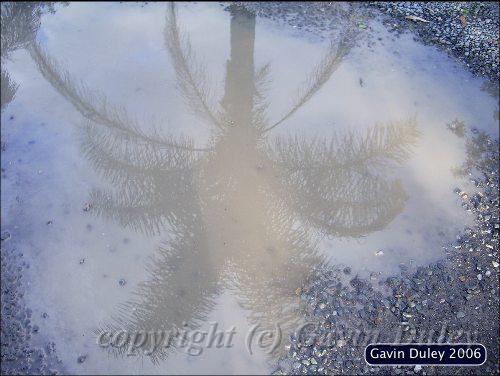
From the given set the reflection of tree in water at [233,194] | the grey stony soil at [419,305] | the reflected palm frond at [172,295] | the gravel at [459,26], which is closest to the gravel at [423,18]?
the gravel at [459,26]

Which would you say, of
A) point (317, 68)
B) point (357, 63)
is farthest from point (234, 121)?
point (357, 63)

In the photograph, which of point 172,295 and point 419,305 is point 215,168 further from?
point 419,305

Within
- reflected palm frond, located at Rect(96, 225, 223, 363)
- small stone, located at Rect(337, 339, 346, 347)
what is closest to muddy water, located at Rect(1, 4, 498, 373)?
reflected palm frond, located at Rect(96, 225, 223, 363)

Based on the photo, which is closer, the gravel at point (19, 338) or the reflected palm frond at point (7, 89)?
the gravel at point (19, 338)

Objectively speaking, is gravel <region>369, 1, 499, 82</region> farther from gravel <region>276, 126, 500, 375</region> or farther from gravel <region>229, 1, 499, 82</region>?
gravel <region>276, 126, 500, 375</region>

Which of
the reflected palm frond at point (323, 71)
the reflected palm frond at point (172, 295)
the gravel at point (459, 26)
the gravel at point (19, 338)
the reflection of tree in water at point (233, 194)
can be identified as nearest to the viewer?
the gravel at point (19, 338)

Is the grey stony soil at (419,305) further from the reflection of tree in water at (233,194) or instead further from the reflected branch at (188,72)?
the reflected branch at (188,72)

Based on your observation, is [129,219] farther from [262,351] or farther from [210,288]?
[262,351]
